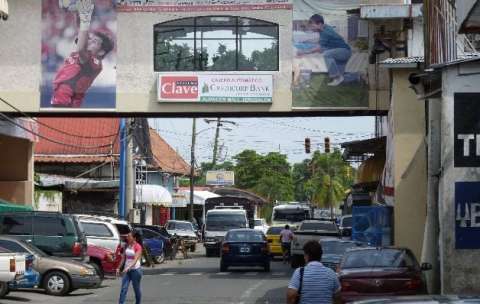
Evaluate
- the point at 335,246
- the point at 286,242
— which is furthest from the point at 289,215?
the point at 335,246

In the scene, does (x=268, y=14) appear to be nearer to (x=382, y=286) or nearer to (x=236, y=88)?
(x=236, y=88)

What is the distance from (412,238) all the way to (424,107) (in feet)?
13.0

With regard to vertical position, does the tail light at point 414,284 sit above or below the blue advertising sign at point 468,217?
below

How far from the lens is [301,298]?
1066 centimetres

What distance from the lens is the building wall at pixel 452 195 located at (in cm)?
1802

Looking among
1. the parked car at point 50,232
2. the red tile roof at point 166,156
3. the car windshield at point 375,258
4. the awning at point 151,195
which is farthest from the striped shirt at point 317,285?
the red tile roof at point 166,156

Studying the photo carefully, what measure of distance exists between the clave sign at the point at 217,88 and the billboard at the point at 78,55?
6.61ft

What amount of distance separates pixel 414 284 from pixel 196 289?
9.90 meters

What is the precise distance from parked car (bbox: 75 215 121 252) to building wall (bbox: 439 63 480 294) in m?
13.4

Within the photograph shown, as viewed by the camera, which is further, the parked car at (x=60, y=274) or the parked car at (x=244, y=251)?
the parked car at (x=244, y=251)

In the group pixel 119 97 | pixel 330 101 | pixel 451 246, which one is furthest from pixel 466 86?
pixel 119 97

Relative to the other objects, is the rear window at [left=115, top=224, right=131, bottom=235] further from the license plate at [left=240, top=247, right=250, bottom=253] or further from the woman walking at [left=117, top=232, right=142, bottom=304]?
the woman walking at [left=117, top=232, right=142, bottom=304]

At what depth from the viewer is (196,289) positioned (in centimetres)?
2572

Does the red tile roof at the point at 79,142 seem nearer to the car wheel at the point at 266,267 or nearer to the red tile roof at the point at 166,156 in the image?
the red tile roof at the point at 166,156
